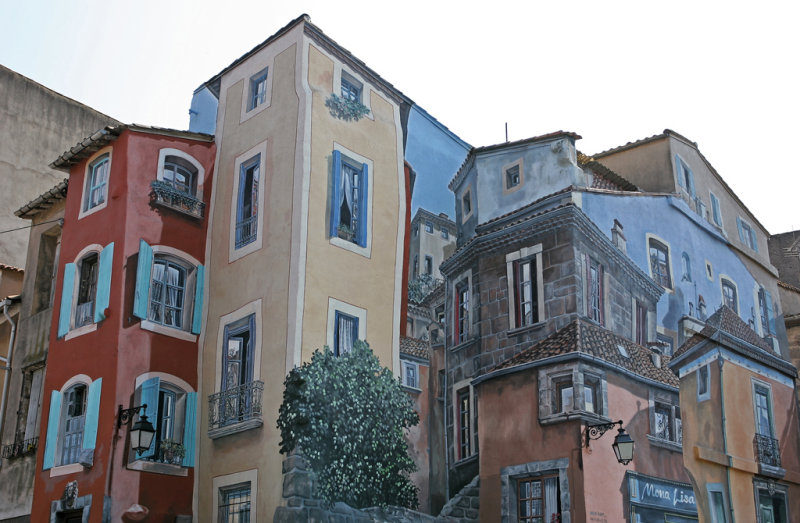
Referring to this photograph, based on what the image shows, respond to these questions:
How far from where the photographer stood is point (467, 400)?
1299cm

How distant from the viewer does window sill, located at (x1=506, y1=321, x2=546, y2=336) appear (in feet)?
40.9

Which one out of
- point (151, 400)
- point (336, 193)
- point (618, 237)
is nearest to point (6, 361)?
point (151, 400)

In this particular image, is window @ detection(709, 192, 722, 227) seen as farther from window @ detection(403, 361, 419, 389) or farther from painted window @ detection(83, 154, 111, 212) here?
painted window @ detection(83, 154, 111, 212)

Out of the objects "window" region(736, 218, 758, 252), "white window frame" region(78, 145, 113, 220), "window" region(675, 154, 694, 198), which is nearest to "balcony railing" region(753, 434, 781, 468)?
"window" region(736, 218, 758, 252)

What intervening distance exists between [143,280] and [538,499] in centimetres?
663

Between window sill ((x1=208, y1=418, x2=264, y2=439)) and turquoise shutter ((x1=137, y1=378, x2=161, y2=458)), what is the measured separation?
32.0 inches

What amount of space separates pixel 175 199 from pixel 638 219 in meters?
7.15

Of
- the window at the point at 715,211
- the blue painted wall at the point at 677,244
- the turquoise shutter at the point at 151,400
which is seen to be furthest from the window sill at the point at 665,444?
the turquoise shutter at the point at 151,400

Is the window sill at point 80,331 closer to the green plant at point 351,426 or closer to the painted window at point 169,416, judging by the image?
the painted window at point 169,416

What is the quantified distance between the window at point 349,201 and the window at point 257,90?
187cm

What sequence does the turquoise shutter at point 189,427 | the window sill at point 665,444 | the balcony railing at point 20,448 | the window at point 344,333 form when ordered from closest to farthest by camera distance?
the window sill at point 665,444 → the window at point 344,333 → the turquoise shutter at point 189,427 → the balcony railing at point 20,448

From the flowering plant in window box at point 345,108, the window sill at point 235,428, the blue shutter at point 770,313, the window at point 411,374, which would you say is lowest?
the window sill at point 235,428

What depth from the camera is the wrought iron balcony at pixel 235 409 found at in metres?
13.0

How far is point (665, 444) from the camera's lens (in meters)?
12.3
